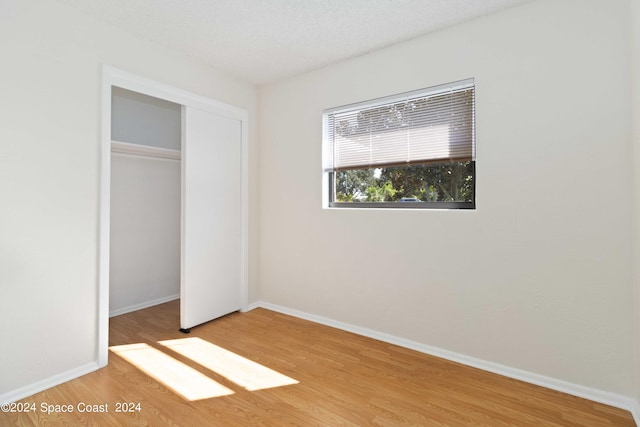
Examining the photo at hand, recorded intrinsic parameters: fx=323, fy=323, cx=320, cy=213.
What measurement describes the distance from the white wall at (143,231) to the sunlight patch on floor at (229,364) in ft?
3.96

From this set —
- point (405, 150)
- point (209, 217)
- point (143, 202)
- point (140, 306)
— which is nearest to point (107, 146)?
point (209, 217)

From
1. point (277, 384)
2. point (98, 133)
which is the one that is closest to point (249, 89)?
point (98, 133)

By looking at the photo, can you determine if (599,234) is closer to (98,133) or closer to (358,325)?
(358,325)

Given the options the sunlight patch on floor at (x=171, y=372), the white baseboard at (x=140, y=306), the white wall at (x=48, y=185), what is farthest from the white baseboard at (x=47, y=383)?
the white baseboard at (x=140, y=306)

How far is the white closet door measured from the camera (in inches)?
122

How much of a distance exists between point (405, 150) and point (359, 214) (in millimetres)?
717

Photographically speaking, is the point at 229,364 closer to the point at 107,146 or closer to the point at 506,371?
the point at 107,146

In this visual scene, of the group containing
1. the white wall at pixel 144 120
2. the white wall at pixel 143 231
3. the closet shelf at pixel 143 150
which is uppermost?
the white wall at pixel 144 120

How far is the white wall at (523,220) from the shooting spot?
1999 millimetres

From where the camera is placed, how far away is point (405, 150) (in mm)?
2844

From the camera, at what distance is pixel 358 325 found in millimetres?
3092

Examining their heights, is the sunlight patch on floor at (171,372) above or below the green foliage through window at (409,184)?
below

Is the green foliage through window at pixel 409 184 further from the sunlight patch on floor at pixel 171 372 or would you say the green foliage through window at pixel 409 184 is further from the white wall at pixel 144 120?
the white wall at pixel 144 120

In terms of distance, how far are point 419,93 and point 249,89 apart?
1962mm
